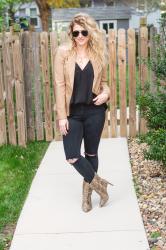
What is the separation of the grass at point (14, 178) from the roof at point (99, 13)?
3492 cm

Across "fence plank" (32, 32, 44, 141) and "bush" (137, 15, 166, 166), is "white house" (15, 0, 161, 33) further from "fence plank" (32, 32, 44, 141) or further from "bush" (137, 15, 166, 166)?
"bush" (137, 15, 166, 166)

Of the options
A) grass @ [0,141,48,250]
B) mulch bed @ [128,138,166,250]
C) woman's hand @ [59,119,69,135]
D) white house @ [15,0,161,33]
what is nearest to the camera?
mulch bed @ [128,138,166,250]

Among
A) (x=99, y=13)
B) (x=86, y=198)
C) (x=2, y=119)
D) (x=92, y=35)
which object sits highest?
(x=92, y=35)

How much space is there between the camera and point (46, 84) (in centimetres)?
797

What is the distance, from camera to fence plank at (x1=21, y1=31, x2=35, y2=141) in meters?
7.85

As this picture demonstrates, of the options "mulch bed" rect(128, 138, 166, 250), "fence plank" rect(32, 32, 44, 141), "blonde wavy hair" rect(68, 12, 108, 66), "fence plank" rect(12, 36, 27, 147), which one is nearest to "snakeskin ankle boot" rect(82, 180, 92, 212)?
"mulch bed" rect(128, 138, 166, 250)

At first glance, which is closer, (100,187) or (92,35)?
(92,35)

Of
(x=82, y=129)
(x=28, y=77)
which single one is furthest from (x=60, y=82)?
(x=28, y=77)

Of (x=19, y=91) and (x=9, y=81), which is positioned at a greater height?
(x=9, y=81)

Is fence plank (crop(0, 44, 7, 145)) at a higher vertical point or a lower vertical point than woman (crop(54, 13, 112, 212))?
lower

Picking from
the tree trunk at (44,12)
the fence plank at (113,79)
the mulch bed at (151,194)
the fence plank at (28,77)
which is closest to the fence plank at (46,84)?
the fence plank at (28,77)

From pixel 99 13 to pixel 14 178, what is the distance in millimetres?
38010

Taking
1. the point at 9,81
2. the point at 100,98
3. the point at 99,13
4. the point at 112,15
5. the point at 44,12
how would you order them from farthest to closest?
the point at 99,13 < the point at 112,15 < the point at 44,12 < the point at 9,81 < the point at 100,98

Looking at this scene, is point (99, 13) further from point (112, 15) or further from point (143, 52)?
point (143, 52)
